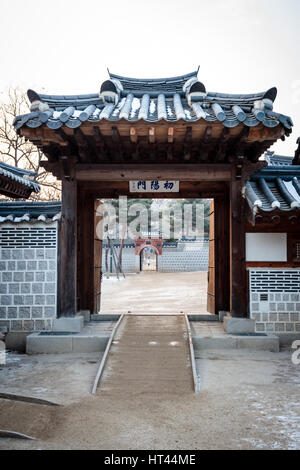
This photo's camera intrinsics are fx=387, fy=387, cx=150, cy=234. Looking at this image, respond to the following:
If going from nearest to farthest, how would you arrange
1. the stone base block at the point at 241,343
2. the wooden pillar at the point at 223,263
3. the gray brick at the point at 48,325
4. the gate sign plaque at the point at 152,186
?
1. the stone base block at the point at 241,343
2. the gray brick at the point at 48,325
3. the gate sign plaque at the point at 152,186
4. the wooden pillar at the point at 223,263

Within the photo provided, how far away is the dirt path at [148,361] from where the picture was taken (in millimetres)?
5141

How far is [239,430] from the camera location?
3881 mm

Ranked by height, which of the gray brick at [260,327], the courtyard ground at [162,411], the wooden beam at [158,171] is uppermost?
the wooden beam at [158,171]

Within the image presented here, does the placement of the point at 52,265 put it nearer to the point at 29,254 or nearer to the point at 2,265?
the point at 29,254

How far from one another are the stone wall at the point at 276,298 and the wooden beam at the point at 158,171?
2018 millimetres

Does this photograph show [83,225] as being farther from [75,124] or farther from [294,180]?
[294,180]

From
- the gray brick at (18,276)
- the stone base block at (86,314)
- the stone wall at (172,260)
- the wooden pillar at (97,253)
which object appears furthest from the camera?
the stone wall at (172,260)

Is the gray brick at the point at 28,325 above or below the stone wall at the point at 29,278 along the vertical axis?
below

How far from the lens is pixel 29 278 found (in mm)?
7492

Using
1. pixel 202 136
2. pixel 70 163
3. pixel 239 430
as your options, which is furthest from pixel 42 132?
pixel 239 430

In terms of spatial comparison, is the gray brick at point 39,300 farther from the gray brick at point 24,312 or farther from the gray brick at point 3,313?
the gray brick at point 3,313

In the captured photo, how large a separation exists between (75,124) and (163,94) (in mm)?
3067

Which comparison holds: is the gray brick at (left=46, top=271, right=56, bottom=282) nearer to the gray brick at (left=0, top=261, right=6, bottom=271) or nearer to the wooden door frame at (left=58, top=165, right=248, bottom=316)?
the wooden door frame at (left=58, top=165, right=248, bottom=316)

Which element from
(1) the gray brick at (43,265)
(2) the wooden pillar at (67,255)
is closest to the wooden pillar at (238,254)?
(2) the wooden pillar at (67,255)
